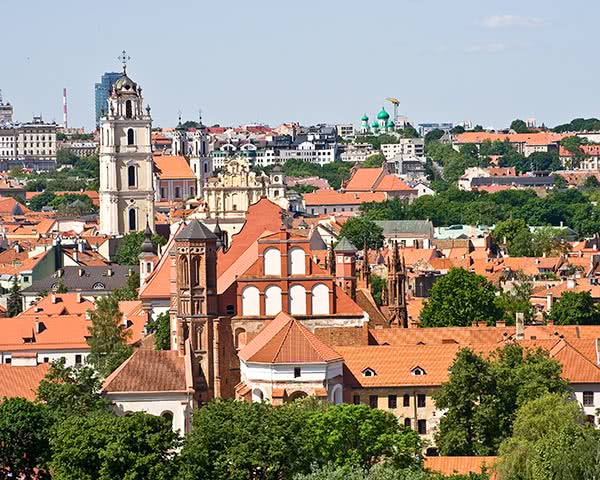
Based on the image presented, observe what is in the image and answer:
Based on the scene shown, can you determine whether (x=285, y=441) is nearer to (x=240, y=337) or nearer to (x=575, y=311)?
(x=240, y=337)

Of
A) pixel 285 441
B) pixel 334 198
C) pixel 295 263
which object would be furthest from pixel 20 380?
pixel 334 198

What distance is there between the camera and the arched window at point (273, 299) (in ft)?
224

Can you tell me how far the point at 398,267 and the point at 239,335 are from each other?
12877mm

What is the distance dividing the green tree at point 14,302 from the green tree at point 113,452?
48.9m

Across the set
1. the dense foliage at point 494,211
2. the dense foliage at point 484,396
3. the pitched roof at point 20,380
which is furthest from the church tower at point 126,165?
the dense foliage at point 484,396

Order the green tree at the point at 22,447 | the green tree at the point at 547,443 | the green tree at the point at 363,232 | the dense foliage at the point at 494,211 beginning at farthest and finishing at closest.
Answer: the dense foliage at the point at 494,211 → the green tree at the point at 363,232 → the green tree at the point at 22,447 → the green tree at the point at 547,443

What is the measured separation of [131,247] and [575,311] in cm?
4305

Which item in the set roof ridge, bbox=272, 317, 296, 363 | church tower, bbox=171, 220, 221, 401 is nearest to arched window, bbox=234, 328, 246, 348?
church tower, bbox=171, 220, 221, 401

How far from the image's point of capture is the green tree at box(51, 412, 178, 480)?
4916 cm

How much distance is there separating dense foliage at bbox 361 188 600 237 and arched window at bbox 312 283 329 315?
3706 inches

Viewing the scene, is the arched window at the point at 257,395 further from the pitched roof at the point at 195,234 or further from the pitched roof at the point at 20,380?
the pitched roof at the point at 20,380

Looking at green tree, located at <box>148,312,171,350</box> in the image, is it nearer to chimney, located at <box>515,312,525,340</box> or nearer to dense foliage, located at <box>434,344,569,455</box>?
chimney, located at <box>515,312,525,340</box>

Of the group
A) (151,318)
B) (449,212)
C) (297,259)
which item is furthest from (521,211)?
(297,259)

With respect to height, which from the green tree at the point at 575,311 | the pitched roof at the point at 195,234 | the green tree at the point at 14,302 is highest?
the pitched roof at the point at 195,234
